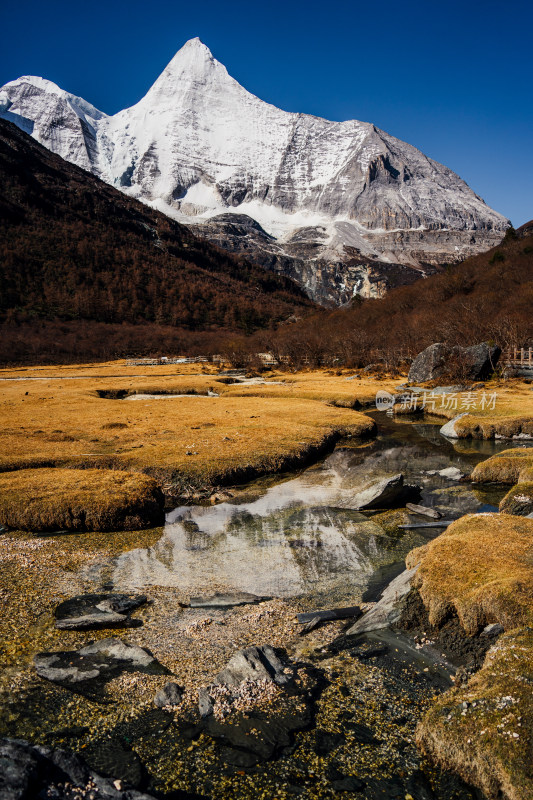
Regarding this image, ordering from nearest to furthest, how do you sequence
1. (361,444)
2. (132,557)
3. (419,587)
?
(419,587) < (132,557) < (361,444)

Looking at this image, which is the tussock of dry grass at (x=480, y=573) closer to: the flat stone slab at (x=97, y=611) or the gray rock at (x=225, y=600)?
the gray rock at (x=225, y=600)

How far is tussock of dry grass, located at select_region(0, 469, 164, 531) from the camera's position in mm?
17109

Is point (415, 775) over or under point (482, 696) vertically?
under

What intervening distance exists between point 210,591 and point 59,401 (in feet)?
146

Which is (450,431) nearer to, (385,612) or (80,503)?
(385,612)

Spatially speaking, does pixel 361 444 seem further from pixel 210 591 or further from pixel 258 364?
pixel 258 364

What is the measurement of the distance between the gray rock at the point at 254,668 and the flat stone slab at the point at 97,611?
3.06 meters

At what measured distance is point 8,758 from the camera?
5953 mm

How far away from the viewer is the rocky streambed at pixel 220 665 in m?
6.75

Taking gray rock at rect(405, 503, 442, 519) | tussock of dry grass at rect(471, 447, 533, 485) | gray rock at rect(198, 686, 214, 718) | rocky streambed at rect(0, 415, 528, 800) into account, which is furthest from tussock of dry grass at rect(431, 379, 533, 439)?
gray rock at rect(198, 686, 214, 718)

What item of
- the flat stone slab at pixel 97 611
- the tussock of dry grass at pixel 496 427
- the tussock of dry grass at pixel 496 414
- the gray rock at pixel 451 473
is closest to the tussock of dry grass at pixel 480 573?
the flat stone slab at pixel 97 611

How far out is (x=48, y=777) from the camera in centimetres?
598

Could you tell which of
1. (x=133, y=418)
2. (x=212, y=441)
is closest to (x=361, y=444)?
(x=212, y=441)

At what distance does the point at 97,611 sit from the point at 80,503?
7060 mm
